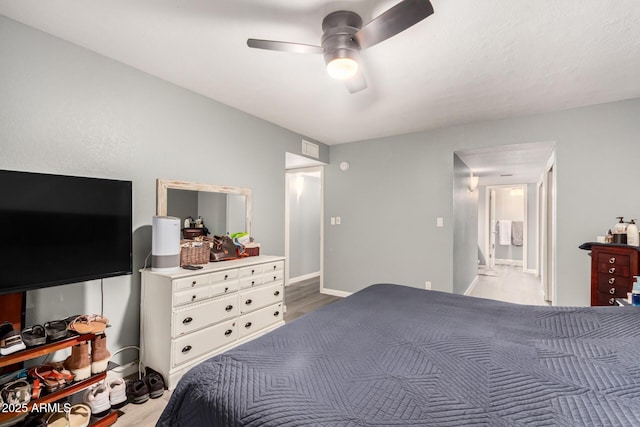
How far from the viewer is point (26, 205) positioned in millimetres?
1597

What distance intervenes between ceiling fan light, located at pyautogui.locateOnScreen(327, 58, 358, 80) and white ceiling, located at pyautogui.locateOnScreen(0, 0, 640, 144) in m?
0.26

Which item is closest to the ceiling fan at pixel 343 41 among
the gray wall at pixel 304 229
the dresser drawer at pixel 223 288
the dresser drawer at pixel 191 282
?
the dresser drawer at pixel 191 282

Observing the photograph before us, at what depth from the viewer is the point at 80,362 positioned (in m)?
1.61

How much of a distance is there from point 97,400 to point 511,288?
5.79m

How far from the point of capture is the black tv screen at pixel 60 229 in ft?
5.08

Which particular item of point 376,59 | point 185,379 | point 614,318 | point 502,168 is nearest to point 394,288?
point 614,318

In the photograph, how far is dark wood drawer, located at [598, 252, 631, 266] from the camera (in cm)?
233

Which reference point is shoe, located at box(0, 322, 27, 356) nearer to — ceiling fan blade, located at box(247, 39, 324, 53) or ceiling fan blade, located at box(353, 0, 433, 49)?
ceiling fan blade, located at box(247, 39, 324, 53)

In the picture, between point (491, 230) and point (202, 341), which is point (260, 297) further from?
point (491, 230)

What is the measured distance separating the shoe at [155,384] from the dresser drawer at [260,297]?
0.74 m

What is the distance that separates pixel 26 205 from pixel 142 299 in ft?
3.27

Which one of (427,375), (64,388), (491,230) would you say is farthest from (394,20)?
(491,230)

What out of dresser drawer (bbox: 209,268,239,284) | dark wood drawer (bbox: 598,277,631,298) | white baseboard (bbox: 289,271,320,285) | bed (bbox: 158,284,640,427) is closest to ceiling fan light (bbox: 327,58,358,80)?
bed (bbox: 158,284,640,427)

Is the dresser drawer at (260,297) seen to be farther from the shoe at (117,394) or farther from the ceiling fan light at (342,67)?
the ceiling fan light at (342,67)
